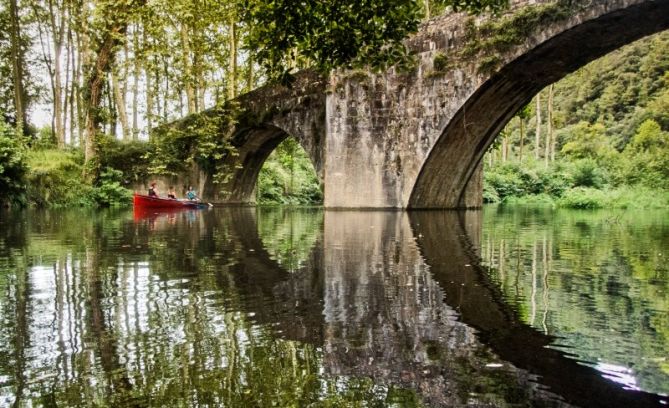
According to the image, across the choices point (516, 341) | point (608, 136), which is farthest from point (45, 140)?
point (608, 136)

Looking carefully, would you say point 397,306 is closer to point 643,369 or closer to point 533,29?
point 643,369

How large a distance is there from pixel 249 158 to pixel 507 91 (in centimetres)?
1243

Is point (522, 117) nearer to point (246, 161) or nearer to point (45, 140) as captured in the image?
point (246, 161)

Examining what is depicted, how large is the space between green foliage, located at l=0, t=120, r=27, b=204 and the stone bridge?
8418 millimetres

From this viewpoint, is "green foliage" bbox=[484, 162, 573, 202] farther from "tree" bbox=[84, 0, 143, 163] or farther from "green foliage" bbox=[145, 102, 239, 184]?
"tree" bbox=[84, 0, 143, 163]

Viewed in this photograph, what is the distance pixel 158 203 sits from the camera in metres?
18.7

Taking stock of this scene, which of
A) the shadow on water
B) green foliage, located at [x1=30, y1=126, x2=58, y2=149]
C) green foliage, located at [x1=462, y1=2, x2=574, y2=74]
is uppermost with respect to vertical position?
green foliage, located at [x1=462, y1=2, x2=574, y2=74]

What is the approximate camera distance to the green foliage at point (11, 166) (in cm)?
1794

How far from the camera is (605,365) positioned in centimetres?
263

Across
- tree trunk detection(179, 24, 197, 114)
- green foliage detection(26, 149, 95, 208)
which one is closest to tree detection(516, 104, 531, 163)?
tree trunk detection(179, 24, 197, 114)

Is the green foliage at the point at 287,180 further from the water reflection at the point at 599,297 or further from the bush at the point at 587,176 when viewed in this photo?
the water reflection at the point at 599,297

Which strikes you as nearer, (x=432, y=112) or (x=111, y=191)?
(x=432, y=112)

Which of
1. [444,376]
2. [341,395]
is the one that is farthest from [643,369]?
[341,395]

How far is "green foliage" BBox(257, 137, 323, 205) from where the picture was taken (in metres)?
32.7
